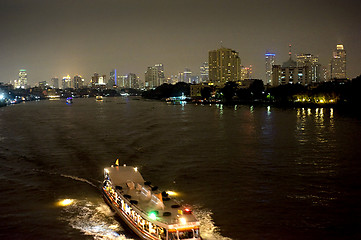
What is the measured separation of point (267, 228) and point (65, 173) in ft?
25.7

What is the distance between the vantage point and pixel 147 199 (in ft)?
26.5

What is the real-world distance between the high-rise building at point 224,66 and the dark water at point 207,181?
13229 cm

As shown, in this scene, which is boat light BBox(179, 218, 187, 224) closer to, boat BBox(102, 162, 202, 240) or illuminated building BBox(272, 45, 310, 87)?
boat BBox(102, 162, 202, 240)

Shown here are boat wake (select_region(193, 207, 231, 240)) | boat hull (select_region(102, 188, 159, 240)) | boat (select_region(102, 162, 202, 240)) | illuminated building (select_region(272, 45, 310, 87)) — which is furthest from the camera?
illuminated building (select_region(272, 45, 310, 87))

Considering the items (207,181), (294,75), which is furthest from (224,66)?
(207,181)

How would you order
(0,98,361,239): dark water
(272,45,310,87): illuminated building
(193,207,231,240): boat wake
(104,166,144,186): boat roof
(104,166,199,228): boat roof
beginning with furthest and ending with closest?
(272,45,310,87): illuminated building → (104,166,144,186): boat roof → (0,98,361,239): dark water → (193,207,231,240): boat wake → (104,166,199,228): boat roof

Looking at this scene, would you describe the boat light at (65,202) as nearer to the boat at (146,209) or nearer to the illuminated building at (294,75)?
the boat at (146,209)

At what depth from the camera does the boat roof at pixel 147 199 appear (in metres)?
6.90

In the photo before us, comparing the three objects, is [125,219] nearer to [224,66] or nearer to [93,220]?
[93,220]

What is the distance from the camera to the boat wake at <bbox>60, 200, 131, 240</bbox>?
8.11m

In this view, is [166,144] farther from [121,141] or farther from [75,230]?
[75,230]

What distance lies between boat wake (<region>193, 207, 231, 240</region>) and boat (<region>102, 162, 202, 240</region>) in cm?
103

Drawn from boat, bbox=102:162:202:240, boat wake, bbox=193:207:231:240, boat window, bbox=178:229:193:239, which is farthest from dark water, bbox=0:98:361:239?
boat window, bbox=178:229:193:239

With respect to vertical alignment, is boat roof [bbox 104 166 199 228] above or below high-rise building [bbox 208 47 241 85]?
below
